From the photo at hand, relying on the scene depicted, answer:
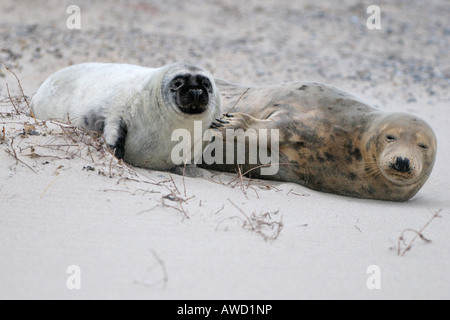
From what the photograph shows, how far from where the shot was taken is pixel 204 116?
3.56m

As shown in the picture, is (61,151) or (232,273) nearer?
(232,273)

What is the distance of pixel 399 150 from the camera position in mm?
3629

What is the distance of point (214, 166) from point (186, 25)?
704 centimetres

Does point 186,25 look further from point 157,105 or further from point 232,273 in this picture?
point 232,273

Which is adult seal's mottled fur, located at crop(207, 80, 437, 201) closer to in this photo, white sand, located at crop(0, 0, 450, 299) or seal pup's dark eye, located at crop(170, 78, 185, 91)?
white sand, located at crop(0, 0, 450, 299)

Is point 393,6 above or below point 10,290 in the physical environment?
above

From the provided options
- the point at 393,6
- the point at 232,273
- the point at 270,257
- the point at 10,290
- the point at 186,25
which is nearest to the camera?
the point at 10,290

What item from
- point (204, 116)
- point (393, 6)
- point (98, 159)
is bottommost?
point (98, 159)

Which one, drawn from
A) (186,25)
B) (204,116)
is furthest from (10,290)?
(186,25)

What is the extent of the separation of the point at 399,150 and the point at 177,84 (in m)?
1.54

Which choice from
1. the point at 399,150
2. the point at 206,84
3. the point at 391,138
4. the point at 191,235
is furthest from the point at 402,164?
the point at 191,235

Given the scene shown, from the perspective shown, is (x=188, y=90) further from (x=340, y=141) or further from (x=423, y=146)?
(x=423, y=146)

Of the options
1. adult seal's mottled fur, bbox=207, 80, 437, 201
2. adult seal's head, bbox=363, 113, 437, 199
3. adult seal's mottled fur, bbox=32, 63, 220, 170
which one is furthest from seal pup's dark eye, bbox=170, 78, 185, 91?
adult seal's head, bbox=363, 113, 437, 199

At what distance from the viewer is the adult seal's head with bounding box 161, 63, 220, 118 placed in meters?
3.43
